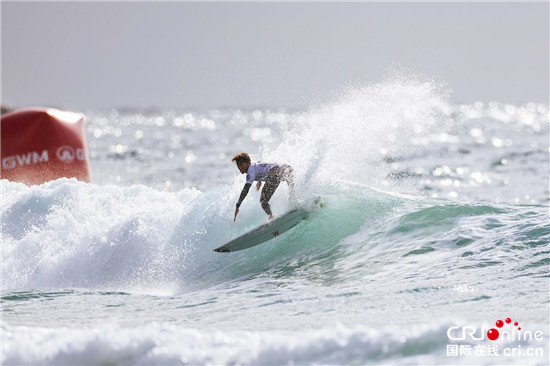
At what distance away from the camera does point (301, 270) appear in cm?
924

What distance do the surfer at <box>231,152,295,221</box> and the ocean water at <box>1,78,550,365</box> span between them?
434mm

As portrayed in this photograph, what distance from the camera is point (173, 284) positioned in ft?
31.0

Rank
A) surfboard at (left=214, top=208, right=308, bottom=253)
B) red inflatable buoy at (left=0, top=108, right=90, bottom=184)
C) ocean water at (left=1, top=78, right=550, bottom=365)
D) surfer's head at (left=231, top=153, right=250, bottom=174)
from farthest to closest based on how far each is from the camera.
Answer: red inflatable buoy at (left=0, top=108, right=90, bottom=184) → surfboard at (left=214, top=208, right=308, bottom=253) → surfer's head at (left=231, top=153, right=250, bottom=174) → ocean water at (left=1, top=78, right=550, bottom=365)

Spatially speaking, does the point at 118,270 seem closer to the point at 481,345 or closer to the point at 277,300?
the point at 277,300

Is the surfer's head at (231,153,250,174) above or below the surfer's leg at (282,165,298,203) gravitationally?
above

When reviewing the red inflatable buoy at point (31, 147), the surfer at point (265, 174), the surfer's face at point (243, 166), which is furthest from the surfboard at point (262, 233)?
the red inflatable buoy at point (31, 147)

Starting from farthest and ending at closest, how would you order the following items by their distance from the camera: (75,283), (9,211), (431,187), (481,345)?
(431,187) < (9,211) < (75,283) < (481,345)

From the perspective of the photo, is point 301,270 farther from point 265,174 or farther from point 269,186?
point 265,174

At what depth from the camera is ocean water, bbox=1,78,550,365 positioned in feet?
17.4

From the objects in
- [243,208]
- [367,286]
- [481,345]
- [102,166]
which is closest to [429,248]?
[367,286]

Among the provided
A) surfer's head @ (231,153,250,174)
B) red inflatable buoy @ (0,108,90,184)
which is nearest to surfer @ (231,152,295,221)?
surfer's head @ (231,153,250,174)

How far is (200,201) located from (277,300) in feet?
13.5

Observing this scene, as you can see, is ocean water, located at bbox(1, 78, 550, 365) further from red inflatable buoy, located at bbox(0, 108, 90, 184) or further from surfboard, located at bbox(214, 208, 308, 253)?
red inflatable buoy, located at bbox(0, 108, 90, 184)

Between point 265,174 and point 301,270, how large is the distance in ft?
4.78
